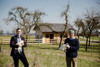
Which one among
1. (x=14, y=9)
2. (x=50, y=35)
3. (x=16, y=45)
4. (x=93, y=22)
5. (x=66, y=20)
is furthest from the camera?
(x=50, y=35)

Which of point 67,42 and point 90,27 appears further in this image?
point 90,27

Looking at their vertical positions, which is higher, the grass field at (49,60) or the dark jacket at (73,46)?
the dark jacket at (73,46)

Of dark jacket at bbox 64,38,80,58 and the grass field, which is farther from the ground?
dark jacket at bbox 64,38,80,58

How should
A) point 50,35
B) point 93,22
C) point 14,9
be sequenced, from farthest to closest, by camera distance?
point 50,35 < point 14,9 < point 93,22

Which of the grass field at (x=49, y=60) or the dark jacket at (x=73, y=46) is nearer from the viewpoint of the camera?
the dark jacket at (x=73, y=46)

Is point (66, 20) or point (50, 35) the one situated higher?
point (66, 20)

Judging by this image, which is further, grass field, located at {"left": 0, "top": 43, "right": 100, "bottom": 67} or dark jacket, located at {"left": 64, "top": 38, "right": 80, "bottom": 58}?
grass field, located at {"left": 0, "top": 43, "right": 100, "bottom": 67}

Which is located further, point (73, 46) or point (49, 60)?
point (49, 60)

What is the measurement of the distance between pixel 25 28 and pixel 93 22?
490 inches

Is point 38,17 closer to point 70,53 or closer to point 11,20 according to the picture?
point 11,20

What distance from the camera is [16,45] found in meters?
3.63

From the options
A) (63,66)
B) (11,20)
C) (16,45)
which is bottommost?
(63,66)

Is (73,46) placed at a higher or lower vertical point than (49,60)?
higher

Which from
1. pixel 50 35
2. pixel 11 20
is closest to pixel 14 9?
pixel 11 20
